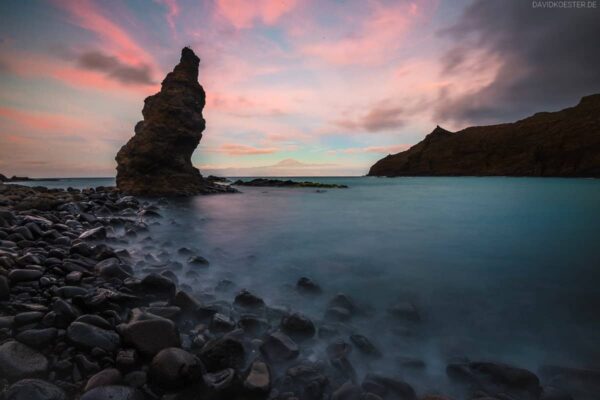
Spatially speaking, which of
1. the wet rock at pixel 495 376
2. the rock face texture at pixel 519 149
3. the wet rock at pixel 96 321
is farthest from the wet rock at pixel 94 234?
the rock face texture at pixel 519 149

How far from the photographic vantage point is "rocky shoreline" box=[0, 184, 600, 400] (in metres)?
2.85

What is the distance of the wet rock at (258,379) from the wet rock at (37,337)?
7.39 ft

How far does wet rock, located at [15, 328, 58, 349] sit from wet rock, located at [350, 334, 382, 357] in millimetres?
3704

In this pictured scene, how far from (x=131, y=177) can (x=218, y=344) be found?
107ft

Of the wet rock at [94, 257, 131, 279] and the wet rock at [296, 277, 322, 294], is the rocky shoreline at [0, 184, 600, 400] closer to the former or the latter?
the wet rock at [94, 257, 131, 279]

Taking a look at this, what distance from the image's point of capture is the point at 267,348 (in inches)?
146

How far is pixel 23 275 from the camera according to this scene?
4.47 metres

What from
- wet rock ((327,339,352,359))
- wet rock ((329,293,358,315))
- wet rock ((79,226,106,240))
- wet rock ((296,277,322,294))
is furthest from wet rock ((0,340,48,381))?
wet rock ((79,226,106,240))

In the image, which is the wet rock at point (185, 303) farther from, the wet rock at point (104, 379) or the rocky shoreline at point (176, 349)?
the wet rock at point (104, 379)

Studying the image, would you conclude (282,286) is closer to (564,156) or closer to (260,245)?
(260,245)

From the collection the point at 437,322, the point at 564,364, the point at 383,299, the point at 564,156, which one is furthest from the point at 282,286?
the point at 564,156

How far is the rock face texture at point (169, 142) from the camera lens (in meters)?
30.7

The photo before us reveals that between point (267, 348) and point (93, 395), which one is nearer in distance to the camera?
point (93, 395)

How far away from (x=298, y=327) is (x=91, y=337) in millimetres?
2574
